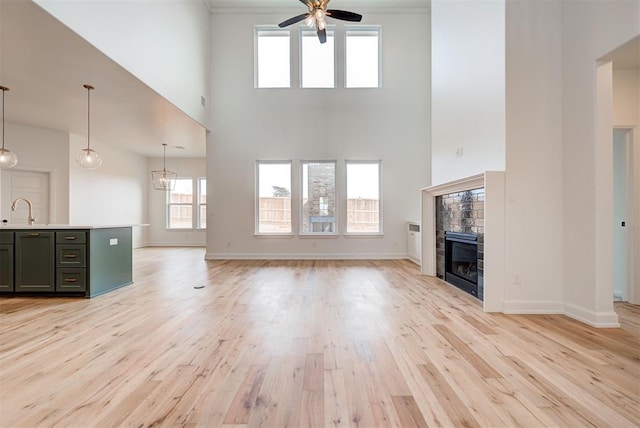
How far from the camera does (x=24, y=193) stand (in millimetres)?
6695

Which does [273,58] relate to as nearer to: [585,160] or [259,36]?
[259,36]

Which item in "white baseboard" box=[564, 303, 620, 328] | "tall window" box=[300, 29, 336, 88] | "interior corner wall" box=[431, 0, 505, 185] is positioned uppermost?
"tall window" box=[300, 29, 336, 88]

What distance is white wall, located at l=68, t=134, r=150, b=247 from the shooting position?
747 cm

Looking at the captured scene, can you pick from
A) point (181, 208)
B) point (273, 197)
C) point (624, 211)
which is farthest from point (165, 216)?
point (624, 211)

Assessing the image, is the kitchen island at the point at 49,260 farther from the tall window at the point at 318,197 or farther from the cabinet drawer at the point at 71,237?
the tall window at the point at 318,197

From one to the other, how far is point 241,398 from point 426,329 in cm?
178

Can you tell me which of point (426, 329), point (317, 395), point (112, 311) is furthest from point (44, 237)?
point (426, 329)

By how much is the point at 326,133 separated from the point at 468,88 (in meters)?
3.88

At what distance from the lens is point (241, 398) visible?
5.67 feet

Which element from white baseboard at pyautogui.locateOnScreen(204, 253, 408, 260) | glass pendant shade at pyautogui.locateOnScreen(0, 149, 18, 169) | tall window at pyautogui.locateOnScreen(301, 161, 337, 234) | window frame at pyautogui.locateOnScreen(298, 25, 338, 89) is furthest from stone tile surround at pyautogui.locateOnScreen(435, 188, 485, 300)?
glass pendant shade at pyautogui.locateOnScreen(0, 149, 18, 169)

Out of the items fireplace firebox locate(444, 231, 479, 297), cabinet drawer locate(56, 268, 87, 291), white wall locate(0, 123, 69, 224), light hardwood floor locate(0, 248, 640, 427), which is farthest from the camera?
white wall locate(0, 123, 69, 224)

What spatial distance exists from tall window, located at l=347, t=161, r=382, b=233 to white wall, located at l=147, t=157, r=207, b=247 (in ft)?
18.4

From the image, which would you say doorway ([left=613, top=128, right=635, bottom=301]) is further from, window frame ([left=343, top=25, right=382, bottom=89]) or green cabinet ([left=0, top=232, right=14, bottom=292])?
green cabinet ([left=0, top=232, right=14, bottom=292])

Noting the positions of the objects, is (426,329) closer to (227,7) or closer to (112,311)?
(112,311)
